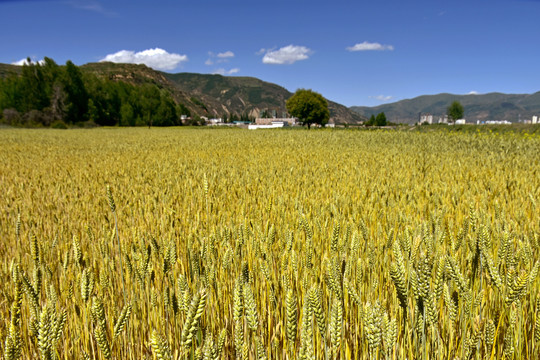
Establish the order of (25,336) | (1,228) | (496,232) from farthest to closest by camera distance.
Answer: (1,228), (496,232), (25,336)

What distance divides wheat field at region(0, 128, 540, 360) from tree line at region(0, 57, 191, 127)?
5832 centimetres

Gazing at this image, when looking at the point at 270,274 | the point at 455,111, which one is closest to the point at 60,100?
the point at 270,274

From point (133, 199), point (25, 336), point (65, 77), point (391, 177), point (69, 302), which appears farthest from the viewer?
point (65, 77)

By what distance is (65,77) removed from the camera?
2381 inches

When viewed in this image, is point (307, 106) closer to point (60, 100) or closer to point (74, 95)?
point (74, 95)

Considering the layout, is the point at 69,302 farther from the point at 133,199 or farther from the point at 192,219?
the point at 133,199

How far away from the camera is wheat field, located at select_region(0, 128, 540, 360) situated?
106 cm

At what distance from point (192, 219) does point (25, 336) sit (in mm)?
2013

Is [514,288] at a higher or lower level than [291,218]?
higher

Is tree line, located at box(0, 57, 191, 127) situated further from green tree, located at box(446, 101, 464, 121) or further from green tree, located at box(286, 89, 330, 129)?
green tree, located at box(446, 101, 464, 121)

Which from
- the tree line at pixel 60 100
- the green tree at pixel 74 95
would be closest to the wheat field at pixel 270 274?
the tree line at pixel 60 100

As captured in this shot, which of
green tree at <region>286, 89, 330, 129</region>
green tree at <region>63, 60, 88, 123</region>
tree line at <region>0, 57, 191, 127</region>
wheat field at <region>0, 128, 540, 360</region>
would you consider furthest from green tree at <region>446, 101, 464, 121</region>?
wheat field at <region>0, 128, 540, 360</region>

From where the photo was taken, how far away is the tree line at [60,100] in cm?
5516

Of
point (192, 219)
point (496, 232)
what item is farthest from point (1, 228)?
point (496, 232)
